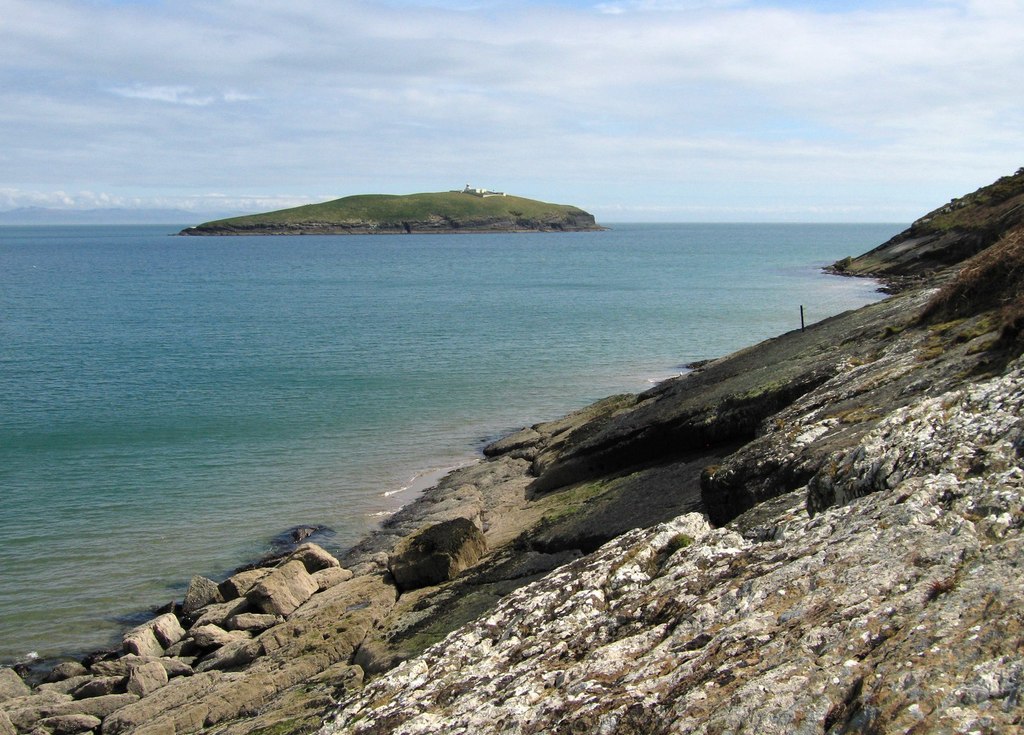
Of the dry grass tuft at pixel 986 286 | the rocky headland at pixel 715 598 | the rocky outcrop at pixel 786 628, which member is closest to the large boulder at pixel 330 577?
the rocky headland at pixel 715 598

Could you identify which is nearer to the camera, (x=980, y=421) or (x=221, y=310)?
(x=980, y=421)

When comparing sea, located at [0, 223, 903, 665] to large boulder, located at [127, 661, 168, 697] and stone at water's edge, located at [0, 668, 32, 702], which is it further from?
large boulder, located at [127, 661, 168, 697]

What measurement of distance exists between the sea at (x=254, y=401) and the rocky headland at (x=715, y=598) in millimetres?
5402

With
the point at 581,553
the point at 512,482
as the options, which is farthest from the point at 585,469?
the point at 581,553

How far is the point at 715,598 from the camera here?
9.34 m

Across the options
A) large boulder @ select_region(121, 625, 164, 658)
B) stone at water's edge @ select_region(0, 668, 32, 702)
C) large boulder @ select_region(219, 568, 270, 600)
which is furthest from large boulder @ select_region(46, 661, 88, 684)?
large boulder @ select_region(219, 568, 270, 600)

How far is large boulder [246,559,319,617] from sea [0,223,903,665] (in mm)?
4367

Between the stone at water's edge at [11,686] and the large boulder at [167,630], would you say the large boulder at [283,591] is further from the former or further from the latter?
the stone at water's edge at [11,686]

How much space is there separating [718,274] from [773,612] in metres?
145

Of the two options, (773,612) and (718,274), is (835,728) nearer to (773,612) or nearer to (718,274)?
(773,612)

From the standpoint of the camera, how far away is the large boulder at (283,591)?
24609 mm

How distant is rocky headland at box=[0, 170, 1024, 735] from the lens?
733 cm

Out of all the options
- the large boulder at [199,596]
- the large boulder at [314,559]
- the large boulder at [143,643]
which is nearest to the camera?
the large boulder at [143,643]

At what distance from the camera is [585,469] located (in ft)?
96.8
